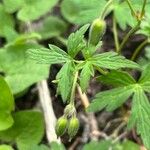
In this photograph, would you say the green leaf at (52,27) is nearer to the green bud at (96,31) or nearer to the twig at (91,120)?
the twig at (91,120)

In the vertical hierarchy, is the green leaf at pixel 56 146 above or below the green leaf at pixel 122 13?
below

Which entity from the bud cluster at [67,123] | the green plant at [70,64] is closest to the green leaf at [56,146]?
the green plant at [70,64]

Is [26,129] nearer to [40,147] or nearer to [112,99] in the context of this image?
[40,147]

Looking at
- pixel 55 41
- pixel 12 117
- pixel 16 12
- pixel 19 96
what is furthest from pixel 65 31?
pixel 12 117

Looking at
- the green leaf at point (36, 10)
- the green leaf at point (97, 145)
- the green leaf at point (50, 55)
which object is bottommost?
the green leaf at point (97, 145)

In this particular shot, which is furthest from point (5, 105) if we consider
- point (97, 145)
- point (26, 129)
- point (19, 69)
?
point (97, 145)
